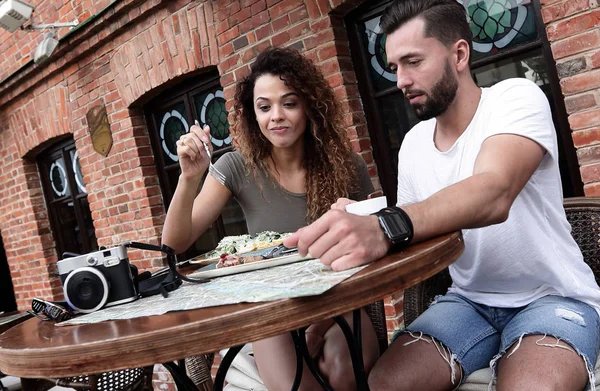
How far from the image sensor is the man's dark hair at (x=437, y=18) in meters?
1.53

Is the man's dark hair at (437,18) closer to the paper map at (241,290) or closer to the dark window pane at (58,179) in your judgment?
the paper map at (241,290)

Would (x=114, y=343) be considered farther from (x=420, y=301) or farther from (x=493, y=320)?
(x=420, y=301)

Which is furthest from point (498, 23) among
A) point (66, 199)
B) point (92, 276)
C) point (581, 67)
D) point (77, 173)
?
point (66, 199)

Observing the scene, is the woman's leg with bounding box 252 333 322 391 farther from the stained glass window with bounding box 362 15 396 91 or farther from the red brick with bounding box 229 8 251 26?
the red brick with bounding box 229 8 251 26

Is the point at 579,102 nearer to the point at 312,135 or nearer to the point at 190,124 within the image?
the point at 312,135

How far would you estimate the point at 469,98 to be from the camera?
60.5 inches

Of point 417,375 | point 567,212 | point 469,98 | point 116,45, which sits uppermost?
point 116,45

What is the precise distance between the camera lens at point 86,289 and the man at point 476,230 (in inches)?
17.9

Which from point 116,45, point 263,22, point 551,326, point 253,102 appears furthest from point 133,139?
point 551,326

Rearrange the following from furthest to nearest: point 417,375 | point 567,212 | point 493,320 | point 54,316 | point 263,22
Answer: point 263,22
point 567,212
point 493,320
point 417,375
point 54,316

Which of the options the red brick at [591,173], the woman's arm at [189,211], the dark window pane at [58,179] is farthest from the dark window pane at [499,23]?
the dark window pane at [58,179]

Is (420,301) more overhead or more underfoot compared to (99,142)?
more underfoot

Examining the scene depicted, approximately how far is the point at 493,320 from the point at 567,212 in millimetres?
497

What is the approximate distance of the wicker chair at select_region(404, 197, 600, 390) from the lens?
163cm
